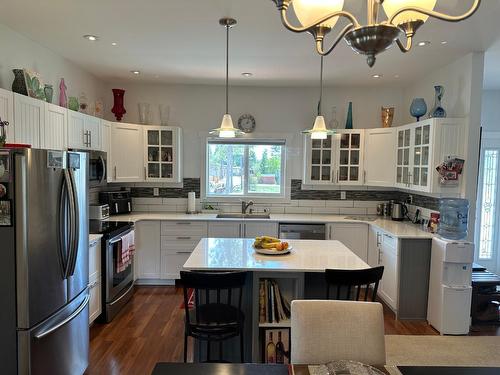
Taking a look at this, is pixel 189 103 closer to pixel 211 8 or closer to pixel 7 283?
pixel 211 8

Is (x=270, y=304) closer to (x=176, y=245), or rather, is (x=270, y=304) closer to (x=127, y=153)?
(x=176, y=245)

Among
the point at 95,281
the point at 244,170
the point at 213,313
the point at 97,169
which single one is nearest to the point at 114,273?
the point at 95,281

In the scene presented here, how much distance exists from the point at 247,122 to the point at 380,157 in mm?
1860

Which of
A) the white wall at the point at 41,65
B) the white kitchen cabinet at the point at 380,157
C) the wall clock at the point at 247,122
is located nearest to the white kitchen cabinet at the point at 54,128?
the white wall at the point at 41,65

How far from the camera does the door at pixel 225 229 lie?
185 inches

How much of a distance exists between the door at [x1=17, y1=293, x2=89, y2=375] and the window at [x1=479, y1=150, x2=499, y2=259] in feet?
17.7

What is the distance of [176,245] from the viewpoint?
473cm

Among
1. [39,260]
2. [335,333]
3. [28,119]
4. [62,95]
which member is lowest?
[335,333]

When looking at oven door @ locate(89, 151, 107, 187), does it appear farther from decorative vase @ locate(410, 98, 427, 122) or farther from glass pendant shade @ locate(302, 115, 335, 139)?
decorative vase @ locate(410, 98, 427, 122)

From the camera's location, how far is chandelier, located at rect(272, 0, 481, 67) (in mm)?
Result: 1227

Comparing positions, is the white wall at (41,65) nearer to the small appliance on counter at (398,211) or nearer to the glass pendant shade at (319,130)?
the glass pendant shade at (319,130)

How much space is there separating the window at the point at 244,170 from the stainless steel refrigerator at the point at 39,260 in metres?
2.88

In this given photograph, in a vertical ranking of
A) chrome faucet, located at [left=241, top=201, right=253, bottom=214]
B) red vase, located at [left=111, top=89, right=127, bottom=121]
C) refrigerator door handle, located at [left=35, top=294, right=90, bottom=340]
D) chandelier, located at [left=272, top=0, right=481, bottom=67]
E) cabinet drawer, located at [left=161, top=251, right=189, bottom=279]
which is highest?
red vase, located at [left=111, top=89, right=127, bottom=121]

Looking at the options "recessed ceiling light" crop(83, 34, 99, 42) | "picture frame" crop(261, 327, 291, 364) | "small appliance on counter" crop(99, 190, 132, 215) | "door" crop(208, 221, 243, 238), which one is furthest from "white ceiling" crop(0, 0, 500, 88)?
"picture frame" crop(261, 327, 291, 364)
